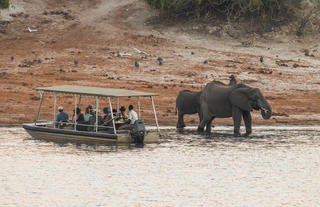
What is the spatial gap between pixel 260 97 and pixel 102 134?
26.7ft

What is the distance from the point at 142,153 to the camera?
88.0ft

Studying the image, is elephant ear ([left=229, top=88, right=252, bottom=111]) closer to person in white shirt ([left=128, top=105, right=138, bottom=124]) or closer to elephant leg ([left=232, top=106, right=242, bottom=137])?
elephant leg ([left=232, top=106, right=242, bottom=137])

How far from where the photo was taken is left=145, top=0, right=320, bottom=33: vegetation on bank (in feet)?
206

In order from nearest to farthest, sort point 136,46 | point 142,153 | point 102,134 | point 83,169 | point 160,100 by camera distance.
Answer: point 83,169
point 142,153
point 102,134
point 160,100
point 136,46

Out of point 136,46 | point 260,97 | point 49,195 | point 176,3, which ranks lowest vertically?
point 49,195

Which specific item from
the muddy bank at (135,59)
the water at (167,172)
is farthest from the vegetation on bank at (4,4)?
the water at (167,172)

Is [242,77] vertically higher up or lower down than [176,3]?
lower down

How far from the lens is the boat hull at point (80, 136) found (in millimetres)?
28531

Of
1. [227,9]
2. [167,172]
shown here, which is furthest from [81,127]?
[227,9]

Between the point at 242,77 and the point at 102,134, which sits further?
the point at 242,77

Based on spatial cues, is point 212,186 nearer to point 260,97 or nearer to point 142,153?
point 142,153

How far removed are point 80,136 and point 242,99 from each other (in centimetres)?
798

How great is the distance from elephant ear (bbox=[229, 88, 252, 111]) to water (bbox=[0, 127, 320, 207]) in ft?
4.85

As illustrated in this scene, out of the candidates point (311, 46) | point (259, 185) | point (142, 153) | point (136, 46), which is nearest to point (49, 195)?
point (259, 185)
